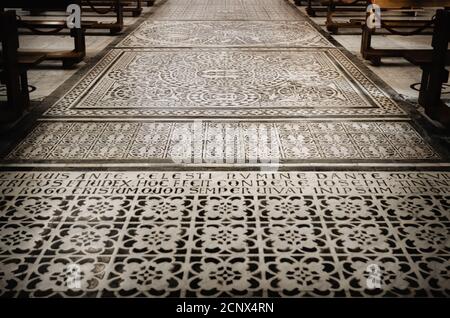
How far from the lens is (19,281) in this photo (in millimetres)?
1752

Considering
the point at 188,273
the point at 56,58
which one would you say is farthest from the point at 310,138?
the point at 56,58

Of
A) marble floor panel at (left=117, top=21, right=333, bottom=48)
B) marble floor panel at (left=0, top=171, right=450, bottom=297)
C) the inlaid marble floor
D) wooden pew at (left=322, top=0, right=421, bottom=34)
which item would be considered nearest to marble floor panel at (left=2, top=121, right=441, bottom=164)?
Result: the inlaid marble floor

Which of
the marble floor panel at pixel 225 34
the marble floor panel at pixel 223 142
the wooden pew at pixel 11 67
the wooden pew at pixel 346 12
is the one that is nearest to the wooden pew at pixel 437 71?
the marble floor panel at pixel 223 142

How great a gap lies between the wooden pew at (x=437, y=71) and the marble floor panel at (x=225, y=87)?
0.19m

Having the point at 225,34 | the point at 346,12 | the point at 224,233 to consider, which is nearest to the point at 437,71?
Answer: the point at 224,233

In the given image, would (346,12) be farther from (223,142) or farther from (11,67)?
(11,67)

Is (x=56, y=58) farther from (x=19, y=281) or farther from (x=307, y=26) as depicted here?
A: (x=307, y=26)

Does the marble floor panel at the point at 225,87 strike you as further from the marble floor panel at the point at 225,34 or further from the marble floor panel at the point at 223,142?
the marble floor panel at the point at 225,34

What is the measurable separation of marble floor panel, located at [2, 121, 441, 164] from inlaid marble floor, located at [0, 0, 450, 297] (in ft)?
0.04

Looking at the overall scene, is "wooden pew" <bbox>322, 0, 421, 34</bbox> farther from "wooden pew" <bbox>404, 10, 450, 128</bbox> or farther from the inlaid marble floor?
the inlaid marble floor

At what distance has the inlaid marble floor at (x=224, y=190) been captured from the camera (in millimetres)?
1795

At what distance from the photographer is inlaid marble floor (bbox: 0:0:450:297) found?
1.79 meters

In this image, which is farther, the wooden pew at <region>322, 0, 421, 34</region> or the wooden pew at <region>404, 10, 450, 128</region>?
the wooden pew at <region>322, 0, 421, 34</region>
